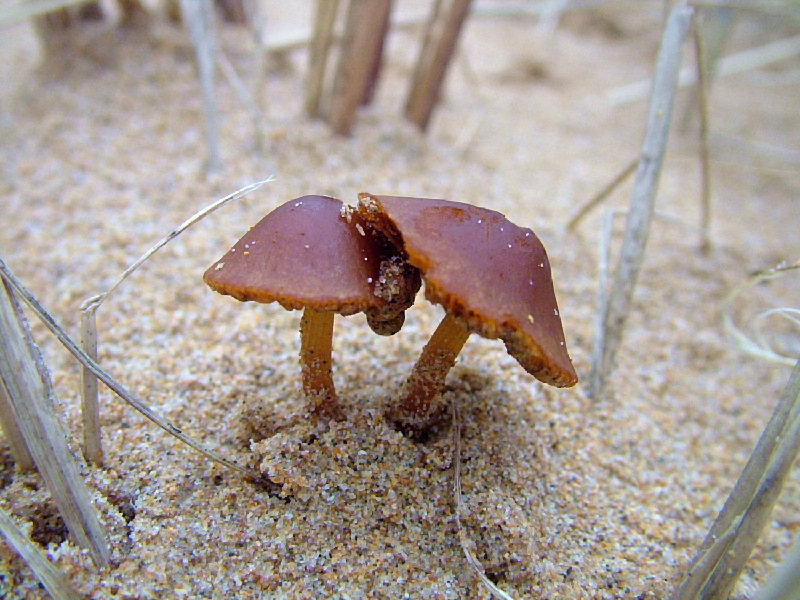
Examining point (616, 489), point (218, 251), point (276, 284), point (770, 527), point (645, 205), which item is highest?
point (276, 284)

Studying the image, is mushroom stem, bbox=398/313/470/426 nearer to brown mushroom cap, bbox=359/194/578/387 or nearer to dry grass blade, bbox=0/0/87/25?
brown mushroom cap, bbox=359/194/578/387

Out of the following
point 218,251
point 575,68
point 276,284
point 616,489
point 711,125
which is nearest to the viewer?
point 276,284

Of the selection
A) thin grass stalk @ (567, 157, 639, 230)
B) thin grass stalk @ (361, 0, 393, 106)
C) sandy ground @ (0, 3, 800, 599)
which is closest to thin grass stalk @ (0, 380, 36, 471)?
sandy ground @ (0, 3, 800, 599)

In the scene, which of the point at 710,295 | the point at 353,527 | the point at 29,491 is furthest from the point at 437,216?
the point at 710,295

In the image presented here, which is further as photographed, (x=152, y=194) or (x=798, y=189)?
(x=798, y=189)

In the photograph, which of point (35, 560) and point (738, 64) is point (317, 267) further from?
point (738, 64)

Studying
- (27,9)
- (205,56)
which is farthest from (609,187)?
(27,9)

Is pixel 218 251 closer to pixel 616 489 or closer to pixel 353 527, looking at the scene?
pixel 353 527

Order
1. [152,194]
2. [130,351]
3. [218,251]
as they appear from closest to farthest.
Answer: [130,351], [218,251], [152,194]
